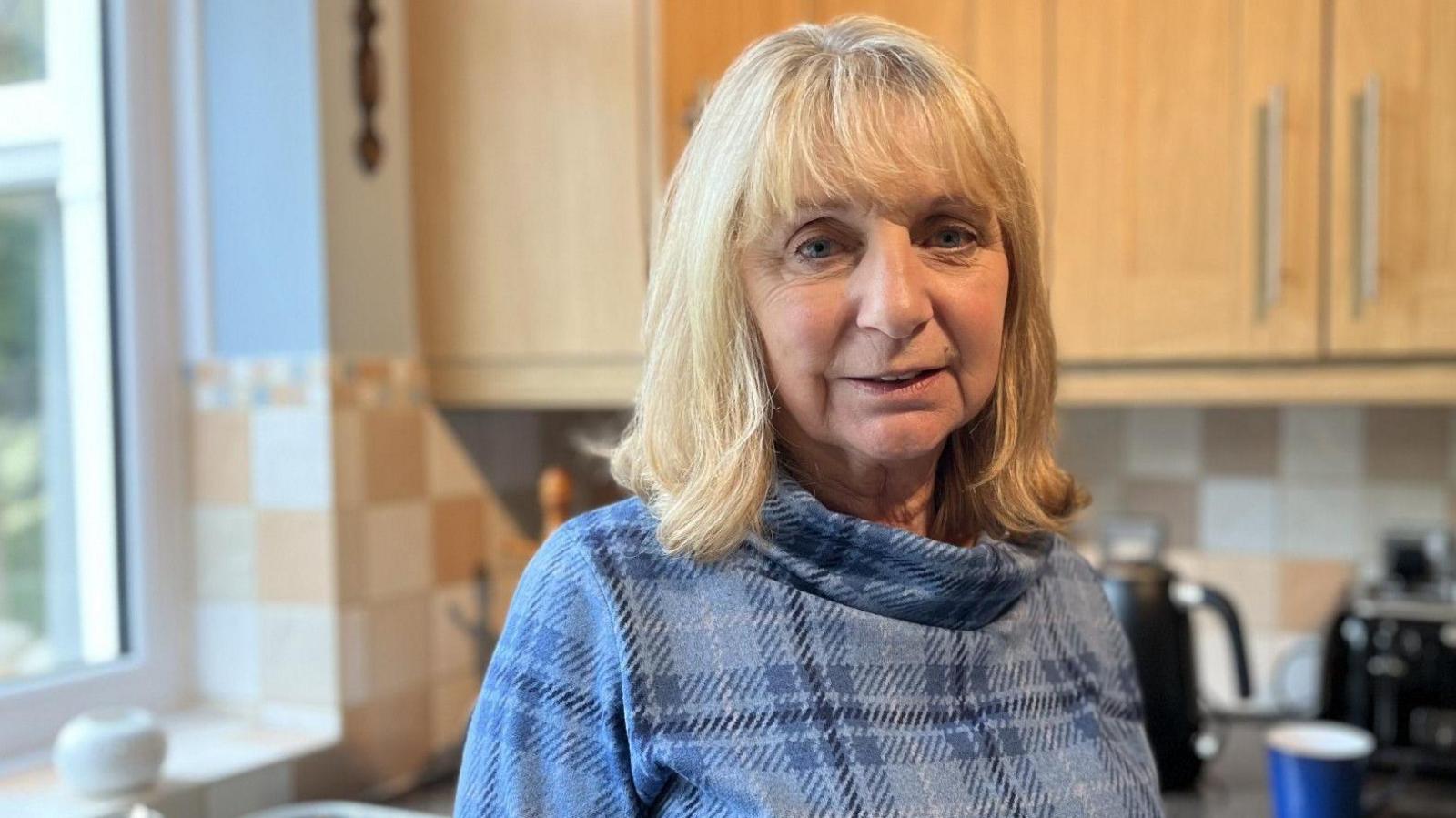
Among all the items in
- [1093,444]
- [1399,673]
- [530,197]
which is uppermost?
[530,197]

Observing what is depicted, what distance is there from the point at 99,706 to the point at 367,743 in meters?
0.32

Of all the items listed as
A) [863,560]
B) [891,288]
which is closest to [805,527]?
[863,560]

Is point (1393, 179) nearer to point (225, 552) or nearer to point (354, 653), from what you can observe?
point (354, 653)

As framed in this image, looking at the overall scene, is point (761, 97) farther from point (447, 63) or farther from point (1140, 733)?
point (447, 63)

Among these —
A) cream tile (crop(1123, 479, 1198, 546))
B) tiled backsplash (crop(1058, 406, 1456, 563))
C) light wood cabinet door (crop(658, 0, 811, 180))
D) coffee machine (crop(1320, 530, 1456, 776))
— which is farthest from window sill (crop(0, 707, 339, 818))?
coffee machine (crop(1320, 530, 1456, 776))

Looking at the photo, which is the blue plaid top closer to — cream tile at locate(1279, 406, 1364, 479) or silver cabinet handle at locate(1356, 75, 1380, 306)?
silver cabinet handle at locate(1356, 75, 1380, 306)

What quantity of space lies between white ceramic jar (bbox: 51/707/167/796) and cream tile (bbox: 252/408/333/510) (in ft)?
1.07

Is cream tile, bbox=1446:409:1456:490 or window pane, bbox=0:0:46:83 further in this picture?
cream tile, bbox=1446:409:1456:490

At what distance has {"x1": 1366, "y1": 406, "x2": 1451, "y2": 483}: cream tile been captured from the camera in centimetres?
158

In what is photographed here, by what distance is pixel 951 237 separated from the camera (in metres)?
0.73

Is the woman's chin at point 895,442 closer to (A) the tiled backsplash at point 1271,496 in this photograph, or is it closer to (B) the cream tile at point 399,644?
(B) the cream tile at point 399,644

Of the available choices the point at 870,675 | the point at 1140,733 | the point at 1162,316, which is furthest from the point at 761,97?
the point at 1162,316

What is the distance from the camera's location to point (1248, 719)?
164 centimetres

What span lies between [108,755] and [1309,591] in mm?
1566
